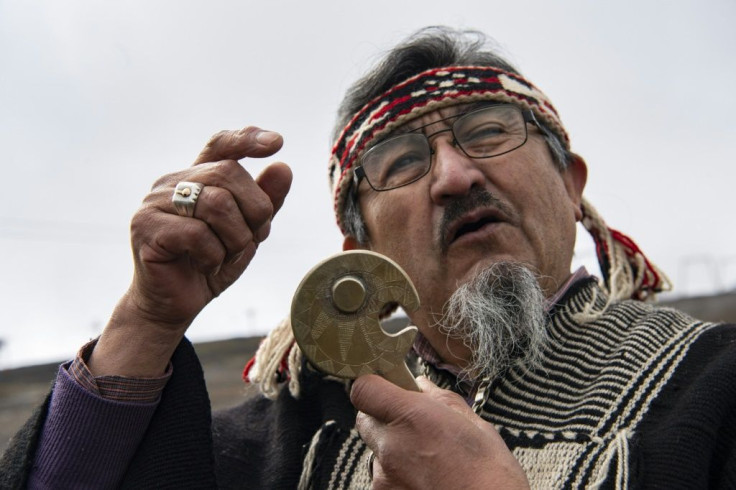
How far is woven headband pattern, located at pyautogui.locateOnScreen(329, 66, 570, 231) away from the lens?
2.40 meters

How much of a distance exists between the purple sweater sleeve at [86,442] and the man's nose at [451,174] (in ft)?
3.81

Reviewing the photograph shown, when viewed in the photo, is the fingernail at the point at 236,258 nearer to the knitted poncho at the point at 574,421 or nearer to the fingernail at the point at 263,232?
the fingernail at the point at 263,232

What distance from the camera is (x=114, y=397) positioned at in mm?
1786

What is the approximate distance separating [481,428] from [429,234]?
3.09 feet

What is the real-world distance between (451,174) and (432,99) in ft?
1.26

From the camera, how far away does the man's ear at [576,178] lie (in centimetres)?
261

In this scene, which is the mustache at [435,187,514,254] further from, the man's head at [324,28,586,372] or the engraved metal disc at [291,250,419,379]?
the engraved metal disc at [291,250,419,379]

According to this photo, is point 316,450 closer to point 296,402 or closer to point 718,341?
point 296,402

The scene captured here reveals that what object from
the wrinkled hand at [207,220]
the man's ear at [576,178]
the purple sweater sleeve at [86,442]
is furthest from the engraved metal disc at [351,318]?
the man's ear at [576,178]

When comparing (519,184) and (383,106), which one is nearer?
(519,184)

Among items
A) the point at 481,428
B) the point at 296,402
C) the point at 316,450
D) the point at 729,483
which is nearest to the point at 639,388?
the point at 729,483

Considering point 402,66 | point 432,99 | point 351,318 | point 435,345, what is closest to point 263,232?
point 351,318

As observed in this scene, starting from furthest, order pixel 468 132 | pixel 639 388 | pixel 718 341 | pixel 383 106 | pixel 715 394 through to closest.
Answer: pixel 383 106 < pixel 468 132 < pixel 718 341 < pixel 639 388 < pixel 715 394

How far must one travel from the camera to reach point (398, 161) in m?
2.40
